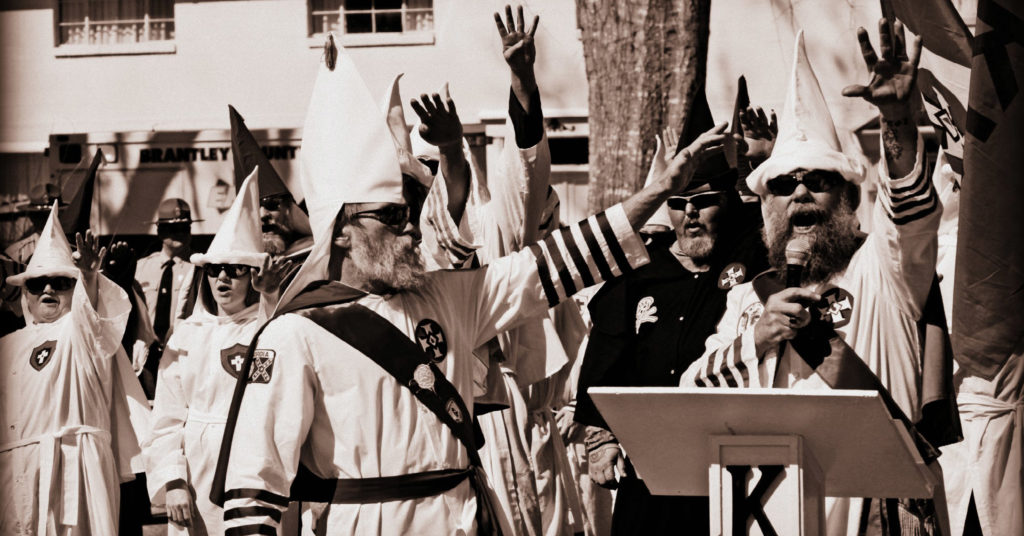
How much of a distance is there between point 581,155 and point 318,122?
43.6 ft

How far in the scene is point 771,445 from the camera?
17.7 feet

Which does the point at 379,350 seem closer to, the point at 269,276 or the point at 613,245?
the point at 613,245

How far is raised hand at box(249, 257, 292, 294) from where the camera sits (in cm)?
963

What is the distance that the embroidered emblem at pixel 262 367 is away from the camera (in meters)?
6.34

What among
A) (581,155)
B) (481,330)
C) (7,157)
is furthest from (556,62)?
(481,330)

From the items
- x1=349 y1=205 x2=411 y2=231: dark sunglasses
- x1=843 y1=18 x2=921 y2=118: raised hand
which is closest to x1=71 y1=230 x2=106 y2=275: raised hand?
x1=349 y1=205 x2=411 y2=231: dark sunglasses

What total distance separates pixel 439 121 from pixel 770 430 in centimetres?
234

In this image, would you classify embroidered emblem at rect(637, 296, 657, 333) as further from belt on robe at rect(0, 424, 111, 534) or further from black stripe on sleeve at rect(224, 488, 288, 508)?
belt on robe at rect(0, 424, 111, 534)

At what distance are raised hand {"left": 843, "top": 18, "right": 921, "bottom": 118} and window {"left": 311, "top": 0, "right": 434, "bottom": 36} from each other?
15699 millimetres

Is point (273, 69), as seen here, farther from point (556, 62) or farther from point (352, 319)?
point (352, 319)

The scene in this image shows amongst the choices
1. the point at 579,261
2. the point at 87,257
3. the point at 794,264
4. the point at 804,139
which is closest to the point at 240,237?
the point at 87,257

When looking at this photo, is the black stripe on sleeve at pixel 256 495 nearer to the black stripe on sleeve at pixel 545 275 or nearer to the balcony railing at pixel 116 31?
the black stripe on sleeve at pixel 545 275

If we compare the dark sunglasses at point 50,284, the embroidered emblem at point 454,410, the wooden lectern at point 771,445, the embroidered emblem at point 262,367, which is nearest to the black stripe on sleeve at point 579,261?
the embroidered emblem at point 454,410

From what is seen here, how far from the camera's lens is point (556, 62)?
2053 centimetres
